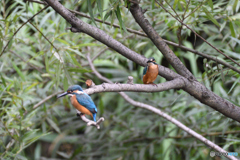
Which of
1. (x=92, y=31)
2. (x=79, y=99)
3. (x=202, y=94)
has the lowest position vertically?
(x=202, y=94)

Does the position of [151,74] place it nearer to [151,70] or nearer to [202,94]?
[151,70]

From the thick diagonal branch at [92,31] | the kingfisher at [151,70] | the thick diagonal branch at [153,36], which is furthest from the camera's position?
the kingfisher at [151,70]

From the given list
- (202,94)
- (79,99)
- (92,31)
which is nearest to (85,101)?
(79,99)

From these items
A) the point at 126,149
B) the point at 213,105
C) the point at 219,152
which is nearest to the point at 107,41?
the point at 213,105

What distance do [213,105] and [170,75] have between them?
0.27m

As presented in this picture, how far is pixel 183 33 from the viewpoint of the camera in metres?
1.66

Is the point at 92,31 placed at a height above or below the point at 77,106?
above

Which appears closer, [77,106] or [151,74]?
[77,106]

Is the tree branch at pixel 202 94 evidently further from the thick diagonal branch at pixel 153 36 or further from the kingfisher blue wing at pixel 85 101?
the kingfisher blue wing at pixel 85 101

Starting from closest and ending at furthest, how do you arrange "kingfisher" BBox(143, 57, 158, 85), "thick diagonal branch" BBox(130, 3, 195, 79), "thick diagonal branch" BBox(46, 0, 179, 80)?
1. "thick diagonal branch" BBox(46, 0, 179, 80)
2. "thick diagonal branch" BBox(130, 3, 195, 79)
3. "kingfisher" BBox(143, 57, 158, 85)

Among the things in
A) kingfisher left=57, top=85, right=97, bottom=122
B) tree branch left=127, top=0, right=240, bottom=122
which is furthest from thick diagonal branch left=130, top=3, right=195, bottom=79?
kingfisher left=57, top=85, right=97, bottom=122

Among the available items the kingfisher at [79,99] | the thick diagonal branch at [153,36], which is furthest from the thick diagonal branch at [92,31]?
the kingfisher at [79,99]

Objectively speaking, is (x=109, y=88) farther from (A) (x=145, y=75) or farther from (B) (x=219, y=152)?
(B) (x=219, y=152)

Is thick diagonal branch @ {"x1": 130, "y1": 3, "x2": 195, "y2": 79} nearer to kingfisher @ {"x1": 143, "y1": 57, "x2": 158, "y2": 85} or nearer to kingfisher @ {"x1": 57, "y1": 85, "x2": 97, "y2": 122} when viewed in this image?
kingfisher @ {"x1": 143, "y1": 57, "x2": 158, "y2": 85}
